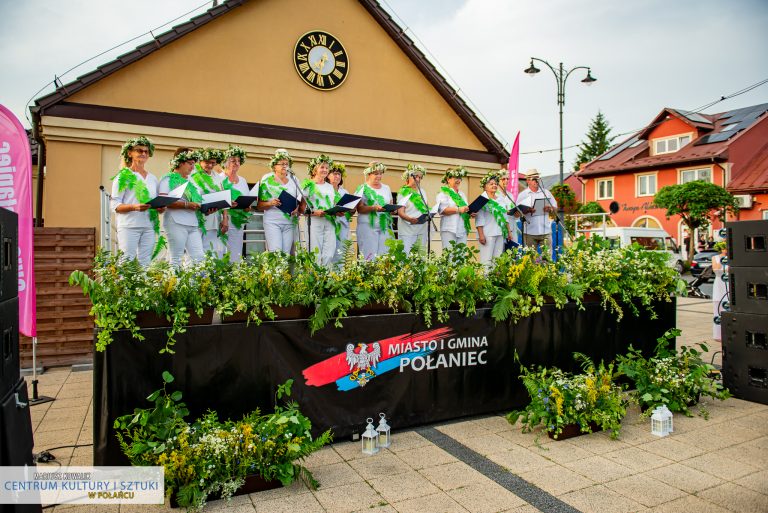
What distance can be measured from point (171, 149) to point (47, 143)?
175cm

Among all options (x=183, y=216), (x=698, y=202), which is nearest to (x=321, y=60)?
(x=183, y=216)

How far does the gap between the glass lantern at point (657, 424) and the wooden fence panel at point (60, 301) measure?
6562 mm

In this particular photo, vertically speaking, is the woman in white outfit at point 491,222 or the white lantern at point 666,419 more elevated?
the woman in white outfit at point 491,222

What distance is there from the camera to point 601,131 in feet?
194

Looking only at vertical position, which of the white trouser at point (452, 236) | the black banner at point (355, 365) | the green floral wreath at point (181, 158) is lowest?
the black banner at point (355, 365)

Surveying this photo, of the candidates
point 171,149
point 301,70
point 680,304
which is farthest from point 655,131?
point 171,149

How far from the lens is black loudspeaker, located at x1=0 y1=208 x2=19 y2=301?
6.65 ft

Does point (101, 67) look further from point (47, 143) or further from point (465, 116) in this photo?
point (465, 116)

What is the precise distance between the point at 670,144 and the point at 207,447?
112 ft

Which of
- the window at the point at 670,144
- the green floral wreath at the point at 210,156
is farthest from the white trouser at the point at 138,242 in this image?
the window at the point at 670,144

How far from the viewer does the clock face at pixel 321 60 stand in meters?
10.1

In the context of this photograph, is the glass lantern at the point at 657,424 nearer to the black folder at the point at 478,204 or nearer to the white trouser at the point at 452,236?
the black folder at the point at 478,204

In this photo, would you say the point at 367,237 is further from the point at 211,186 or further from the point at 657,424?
the point at 657,424

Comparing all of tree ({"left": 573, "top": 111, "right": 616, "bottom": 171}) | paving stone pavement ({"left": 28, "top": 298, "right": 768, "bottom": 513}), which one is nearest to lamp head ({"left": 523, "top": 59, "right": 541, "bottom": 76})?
paving stone pavement ({"left": 28, "top": 298, "right": 768, "bottom": 513})
